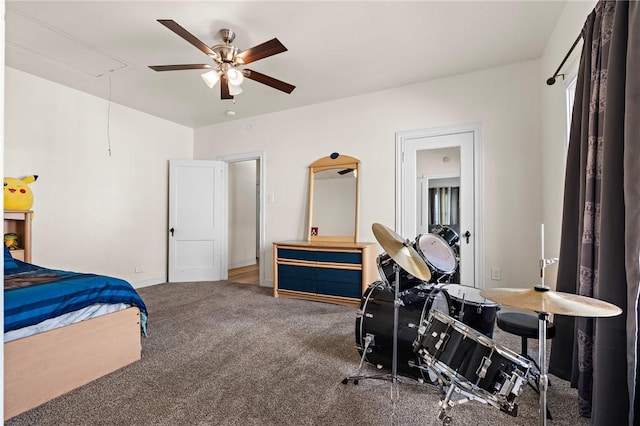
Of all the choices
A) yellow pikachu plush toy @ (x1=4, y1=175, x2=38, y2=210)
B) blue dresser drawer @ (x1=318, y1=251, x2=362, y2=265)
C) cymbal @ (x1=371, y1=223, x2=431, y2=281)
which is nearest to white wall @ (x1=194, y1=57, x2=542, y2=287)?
blue dresser drawer @ (x1=318, y1=251, x2=362, y2=265)

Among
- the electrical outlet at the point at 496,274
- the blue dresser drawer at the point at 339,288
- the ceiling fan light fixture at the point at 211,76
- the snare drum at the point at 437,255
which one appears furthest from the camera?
the blue dresser drawer at the point at 339,288

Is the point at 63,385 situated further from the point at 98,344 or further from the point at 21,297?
the point at 21,297

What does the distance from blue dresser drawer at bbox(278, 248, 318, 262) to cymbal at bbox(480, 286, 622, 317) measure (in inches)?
108

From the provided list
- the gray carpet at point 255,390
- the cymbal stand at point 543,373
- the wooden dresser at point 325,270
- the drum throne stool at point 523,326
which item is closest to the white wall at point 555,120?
the drum throne stool at point 523,326

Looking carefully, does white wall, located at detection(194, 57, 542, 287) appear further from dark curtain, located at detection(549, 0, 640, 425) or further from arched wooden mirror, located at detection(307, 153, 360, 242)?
dark curtain, located at detection(549, 0, 640, 425)

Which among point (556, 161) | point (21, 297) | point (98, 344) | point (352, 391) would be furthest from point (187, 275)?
point (556, 161)

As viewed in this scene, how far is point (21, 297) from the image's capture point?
68.3 inches

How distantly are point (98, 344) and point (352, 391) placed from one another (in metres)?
1.67

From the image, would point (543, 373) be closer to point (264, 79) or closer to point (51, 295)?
point (51, 295)

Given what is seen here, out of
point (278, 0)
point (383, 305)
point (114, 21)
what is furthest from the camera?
point (114, 21)

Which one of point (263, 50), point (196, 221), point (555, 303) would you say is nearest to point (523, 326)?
point (555, 303)

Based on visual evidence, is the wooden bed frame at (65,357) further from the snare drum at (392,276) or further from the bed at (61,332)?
the snare drum at (392,276)

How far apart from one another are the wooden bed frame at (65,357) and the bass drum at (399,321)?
5.39ft

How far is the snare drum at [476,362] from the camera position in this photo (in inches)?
50.0
